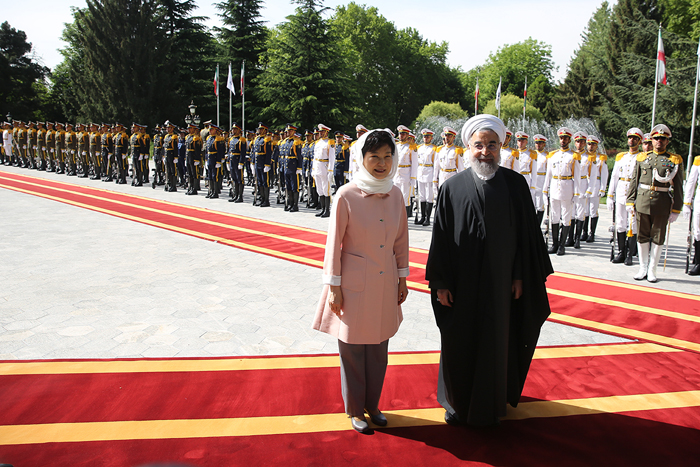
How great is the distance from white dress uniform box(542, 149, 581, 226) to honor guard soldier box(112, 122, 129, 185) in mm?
15723

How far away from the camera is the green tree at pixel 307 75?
35344 millimetres

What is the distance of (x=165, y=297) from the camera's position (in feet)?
19.2

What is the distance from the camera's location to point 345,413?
11.5 feet

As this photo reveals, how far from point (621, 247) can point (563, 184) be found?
1.59m

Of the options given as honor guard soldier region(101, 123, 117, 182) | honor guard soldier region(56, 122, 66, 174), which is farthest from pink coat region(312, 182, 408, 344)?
honor guard soldier region(56, 122, 66, 174)

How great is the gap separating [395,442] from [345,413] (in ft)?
1.55

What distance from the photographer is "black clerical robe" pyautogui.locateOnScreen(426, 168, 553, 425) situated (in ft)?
10.5

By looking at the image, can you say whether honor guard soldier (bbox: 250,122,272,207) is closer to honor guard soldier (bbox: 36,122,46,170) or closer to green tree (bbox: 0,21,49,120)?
honor guard soldier (bbox: 36,122,46,170)

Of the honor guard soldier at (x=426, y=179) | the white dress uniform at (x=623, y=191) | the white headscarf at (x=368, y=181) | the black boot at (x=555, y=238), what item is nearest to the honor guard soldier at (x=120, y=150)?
the honor guard soldier at (x=426, y=179)

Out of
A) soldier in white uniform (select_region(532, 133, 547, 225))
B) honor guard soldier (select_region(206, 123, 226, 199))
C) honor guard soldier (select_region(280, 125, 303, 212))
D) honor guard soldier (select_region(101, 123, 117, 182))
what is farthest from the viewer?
honor guard soldier (select_region(101, 123, 117, 182))

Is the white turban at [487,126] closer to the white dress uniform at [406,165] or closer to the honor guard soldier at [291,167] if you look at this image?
the white dress uniform at [406,165]

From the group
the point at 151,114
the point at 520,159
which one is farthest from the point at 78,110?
the point at 520,159

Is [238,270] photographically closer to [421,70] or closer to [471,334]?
[471,334]

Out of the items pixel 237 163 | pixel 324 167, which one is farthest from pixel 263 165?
pixel 324 167
